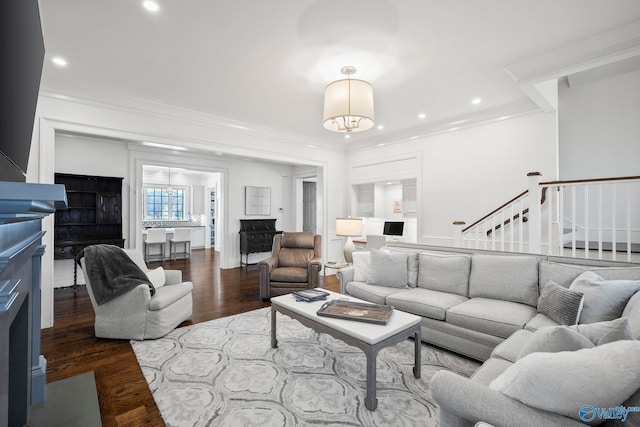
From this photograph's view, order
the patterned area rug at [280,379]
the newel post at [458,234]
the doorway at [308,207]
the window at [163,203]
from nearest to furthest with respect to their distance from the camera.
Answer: the patterned area rug at [280,379], the newel post at [458,234], the doorway at [308,207], the window at [163,203]

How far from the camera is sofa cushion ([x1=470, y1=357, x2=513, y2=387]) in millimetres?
1479

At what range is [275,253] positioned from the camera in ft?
15.5

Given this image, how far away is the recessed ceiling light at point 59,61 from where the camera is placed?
2.87 metres

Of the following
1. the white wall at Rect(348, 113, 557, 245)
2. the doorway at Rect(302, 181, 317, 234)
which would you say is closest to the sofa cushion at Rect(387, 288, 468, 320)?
the white wall at Rect(348, 113, 557, 245)

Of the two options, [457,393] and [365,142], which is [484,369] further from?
[365,142]

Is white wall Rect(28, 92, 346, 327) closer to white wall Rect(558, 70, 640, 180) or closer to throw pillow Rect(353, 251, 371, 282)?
throw pillow Rect(353, 251, 371, 282)

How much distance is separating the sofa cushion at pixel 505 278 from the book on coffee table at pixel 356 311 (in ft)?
3.48

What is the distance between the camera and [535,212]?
3398 millimetres

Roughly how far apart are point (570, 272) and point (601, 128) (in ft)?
12.3

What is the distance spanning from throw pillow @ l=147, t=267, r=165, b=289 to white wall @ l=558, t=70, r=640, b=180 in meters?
6.36

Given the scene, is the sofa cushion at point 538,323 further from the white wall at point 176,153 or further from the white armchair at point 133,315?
the white wall at point 176,153

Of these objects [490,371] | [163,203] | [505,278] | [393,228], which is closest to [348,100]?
[505,278]

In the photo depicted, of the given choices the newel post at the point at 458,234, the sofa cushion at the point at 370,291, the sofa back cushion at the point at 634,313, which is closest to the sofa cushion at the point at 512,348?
the sofa back cushion at the point at 634,313

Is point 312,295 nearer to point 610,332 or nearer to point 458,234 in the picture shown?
point 610,332
